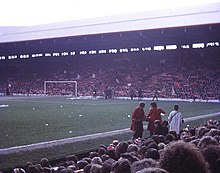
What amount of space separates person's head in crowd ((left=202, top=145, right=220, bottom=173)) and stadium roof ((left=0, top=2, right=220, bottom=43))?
3127 cm

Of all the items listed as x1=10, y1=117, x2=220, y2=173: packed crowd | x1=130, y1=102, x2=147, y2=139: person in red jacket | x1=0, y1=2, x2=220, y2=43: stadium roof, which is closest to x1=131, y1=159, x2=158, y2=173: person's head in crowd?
x1=10, y1=117, x2=220, y2=173: packed crowd

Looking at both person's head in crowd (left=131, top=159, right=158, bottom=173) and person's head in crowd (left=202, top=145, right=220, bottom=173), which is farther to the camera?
person's head in crowd (left=202, top=145, right=220, bottom=173)

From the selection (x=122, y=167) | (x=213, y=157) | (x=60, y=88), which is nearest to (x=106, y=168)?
(x=122, y=167)

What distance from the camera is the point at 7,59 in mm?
57750

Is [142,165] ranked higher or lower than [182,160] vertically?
lower

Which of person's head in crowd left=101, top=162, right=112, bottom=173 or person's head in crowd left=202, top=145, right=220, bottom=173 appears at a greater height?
person's head in crowd left=202, top=145, right=220, bottom=173

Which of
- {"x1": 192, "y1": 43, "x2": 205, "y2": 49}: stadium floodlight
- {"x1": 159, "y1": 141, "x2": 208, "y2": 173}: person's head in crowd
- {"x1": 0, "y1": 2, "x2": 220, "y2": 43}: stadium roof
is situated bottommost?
{"x1": 159, "y1": 141, "x2": 208, "y2": 173}: person's head in crowd

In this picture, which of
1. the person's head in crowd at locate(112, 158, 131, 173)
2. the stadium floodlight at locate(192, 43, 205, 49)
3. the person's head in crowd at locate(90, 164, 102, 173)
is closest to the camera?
the person's head in crowd at locate(112, 158, 131, 173)

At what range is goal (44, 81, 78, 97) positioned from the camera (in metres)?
48.2

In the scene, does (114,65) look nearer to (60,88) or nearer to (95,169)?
(60,88)

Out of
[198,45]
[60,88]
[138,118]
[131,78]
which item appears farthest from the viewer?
[60,88]

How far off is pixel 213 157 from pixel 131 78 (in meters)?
40.8

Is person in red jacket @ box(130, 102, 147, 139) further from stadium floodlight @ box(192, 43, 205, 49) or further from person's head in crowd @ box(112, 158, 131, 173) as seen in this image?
stadium floodlight @ box(192, 43, 205, 49)

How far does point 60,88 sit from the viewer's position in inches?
1955
